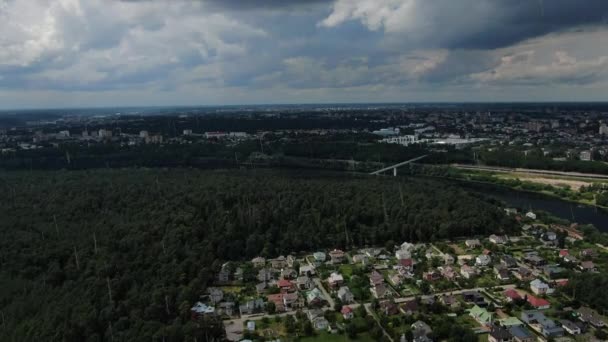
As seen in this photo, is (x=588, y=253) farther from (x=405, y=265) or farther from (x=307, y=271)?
(x=307, y=271)

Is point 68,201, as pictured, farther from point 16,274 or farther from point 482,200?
point 482,200

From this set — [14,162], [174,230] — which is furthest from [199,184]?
[14,162]

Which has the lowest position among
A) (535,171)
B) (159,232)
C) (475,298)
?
(535,171)

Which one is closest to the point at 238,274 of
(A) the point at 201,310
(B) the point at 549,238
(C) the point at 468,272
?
(A) the point at 201,310

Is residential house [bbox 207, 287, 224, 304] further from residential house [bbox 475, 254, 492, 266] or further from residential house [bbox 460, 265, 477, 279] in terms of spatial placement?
residential house [bbox 475, 254, 492, 266]

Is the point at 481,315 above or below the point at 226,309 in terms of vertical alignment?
above

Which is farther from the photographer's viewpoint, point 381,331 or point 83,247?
point 83,247

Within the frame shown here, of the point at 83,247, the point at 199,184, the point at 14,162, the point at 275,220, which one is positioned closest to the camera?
the point at 83,247

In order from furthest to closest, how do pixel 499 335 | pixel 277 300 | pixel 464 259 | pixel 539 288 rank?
pixel 464 259, pixel 277 300, pixel 539 288, pixel 499 335
